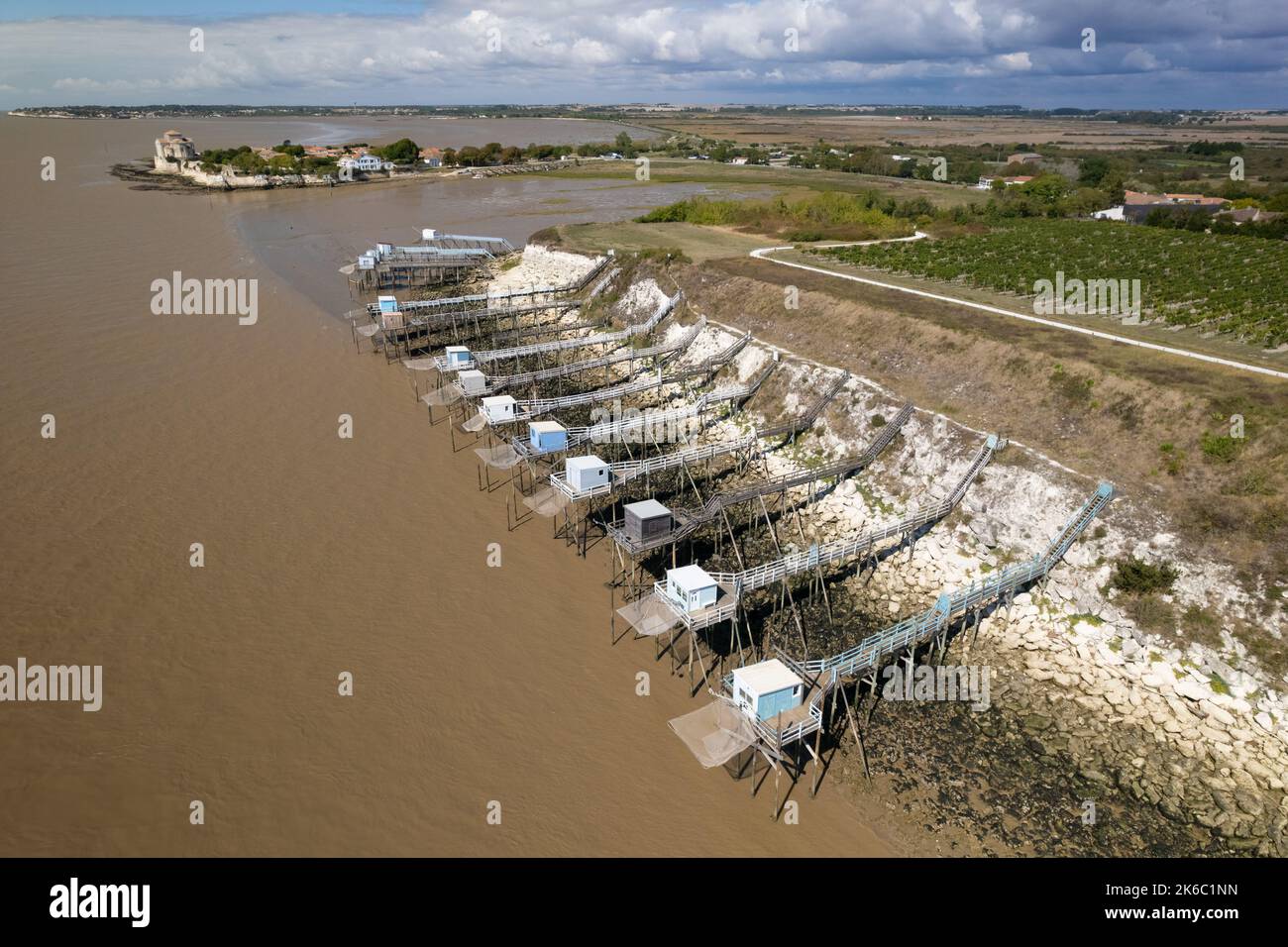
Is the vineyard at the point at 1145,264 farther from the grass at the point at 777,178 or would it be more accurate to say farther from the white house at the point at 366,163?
the white house at the point at 366,163

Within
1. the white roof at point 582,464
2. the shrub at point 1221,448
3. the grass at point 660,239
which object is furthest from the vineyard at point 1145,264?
the white roof at point 582,464

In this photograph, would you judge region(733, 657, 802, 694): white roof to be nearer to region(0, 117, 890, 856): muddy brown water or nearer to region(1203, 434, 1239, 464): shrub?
region(0, 117, 890, 856): muddy brown water

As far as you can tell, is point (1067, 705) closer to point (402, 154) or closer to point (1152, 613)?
point (1152, 613)

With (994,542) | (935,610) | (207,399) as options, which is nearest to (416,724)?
(935,610)

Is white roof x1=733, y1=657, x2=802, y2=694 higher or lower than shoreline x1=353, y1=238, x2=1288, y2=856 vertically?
higher

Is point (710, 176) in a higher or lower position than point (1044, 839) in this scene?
higher

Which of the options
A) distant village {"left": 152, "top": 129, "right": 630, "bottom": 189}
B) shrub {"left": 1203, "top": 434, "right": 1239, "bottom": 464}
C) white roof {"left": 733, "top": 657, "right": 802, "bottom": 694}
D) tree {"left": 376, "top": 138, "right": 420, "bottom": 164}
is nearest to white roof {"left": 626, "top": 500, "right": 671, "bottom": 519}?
white roof {"left": 733, "top": 657, "right": 802, "bottom": 694}

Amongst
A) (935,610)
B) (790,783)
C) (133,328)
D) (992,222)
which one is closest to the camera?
(790,783)
